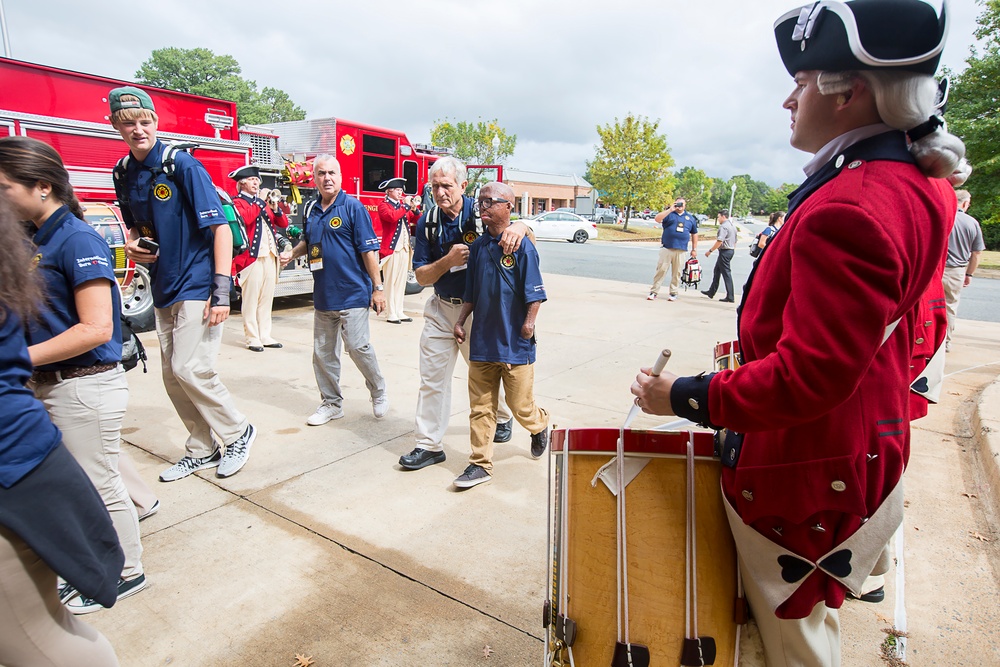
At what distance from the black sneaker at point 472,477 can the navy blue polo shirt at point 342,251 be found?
5.38ft

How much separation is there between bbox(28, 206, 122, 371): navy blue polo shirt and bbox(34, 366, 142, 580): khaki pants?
148mm

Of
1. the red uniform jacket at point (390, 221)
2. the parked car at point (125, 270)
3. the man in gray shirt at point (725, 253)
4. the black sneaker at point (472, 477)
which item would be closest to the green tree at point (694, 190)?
the man in gray shirt at point (725, 253)

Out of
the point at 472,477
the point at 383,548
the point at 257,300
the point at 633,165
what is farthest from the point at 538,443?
the point at 633,165

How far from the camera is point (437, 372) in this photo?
405 cm

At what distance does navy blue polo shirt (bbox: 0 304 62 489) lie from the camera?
1455 mm

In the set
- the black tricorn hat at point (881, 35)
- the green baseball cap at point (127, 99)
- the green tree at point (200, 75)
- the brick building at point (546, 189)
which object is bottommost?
the black tricorn hat at point (881, 35)

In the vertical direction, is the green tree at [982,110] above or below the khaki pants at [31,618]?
above

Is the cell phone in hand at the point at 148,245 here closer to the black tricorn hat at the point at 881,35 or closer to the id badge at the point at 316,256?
the id badge at the point at 316,256

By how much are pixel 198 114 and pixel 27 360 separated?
8.58m

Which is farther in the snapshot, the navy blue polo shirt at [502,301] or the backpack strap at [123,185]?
the navy blue polo shirt at [502,301]

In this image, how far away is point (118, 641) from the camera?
240cm

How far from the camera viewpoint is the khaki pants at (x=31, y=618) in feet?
4.85

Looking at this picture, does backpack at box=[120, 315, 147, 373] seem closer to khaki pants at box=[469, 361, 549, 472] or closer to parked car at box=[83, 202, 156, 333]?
khaki pants at box=[469, 361, 549, 472]

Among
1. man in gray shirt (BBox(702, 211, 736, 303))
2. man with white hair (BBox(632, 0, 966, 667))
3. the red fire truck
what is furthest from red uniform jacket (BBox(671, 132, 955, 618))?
man in gray shirt (BBox(702, 211, 736, 303))
